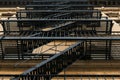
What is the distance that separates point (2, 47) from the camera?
60.8 feet

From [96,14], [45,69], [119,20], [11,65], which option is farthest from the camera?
[119,20]

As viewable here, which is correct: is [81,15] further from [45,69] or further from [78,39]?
[45,69]

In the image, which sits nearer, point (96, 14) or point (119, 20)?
point (96, 14)

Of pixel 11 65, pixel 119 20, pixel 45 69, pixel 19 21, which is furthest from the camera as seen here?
pixel 119 20

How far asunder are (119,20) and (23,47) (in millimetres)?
24168

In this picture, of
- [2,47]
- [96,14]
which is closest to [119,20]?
[96,14]

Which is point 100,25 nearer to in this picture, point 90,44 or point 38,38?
point 90,44

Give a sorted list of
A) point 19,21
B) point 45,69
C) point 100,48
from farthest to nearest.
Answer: point 19,21 < point 100,48 < point 45,69

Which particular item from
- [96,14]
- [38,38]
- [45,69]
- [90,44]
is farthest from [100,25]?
[45,69]

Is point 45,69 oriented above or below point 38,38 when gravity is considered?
below

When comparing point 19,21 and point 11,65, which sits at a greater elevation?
point 19,21

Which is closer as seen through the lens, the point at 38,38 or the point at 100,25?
the point at 38,38

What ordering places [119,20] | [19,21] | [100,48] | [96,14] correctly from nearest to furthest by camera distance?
[100,48], [19,21], [96,14], [119,20]

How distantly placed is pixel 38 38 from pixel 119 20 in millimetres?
24052
